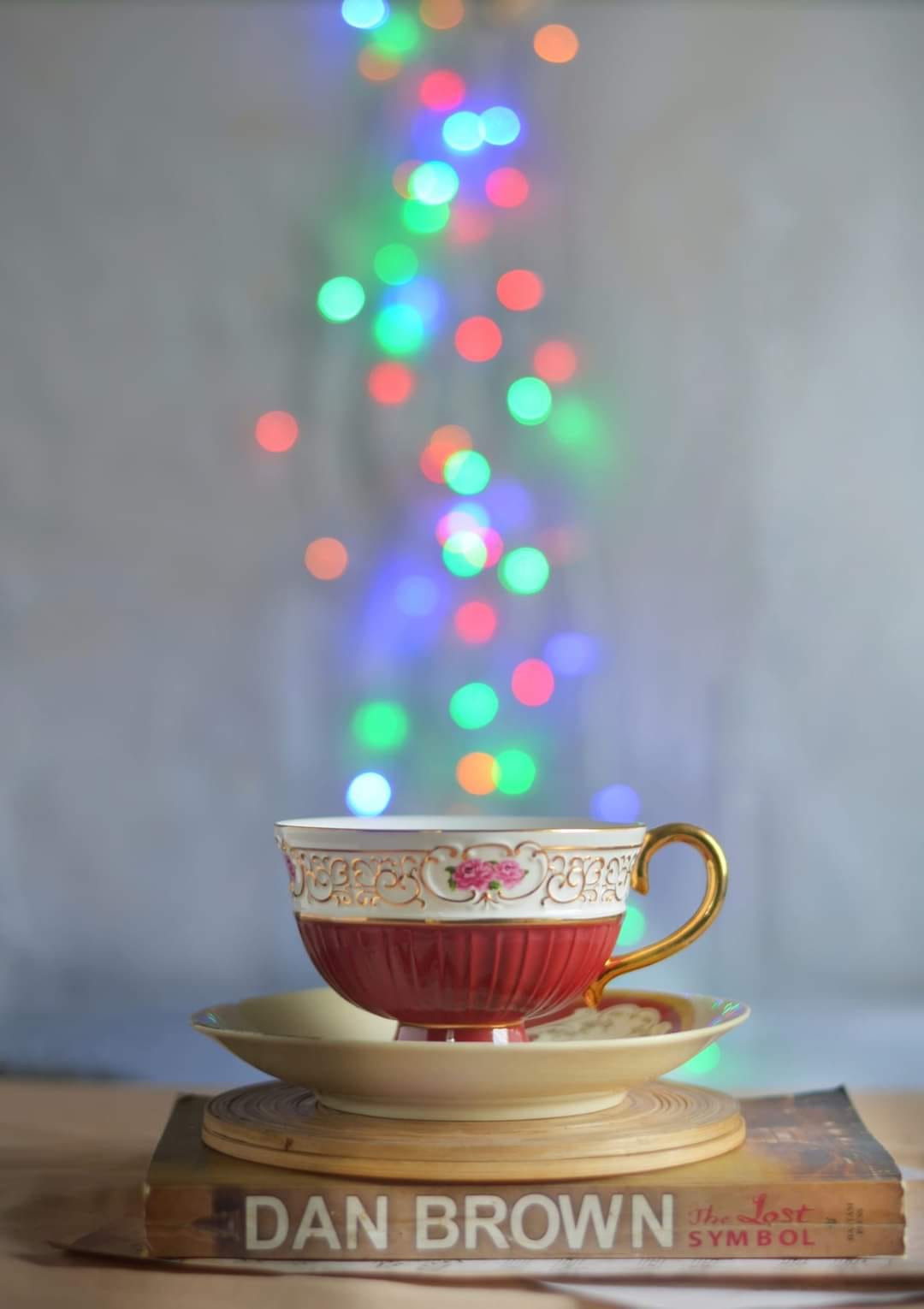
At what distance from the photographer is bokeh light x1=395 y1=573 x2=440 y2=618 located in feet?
4.05

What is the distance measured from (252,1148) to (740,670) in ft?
2.70

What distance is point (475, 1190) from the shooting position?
46 cm

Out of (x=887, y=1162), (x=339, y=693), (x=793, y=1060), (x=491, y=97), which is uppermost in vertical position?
(x=491, y=97)

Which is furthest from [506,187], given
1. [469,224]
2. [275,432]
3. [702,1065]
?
[702,1065]

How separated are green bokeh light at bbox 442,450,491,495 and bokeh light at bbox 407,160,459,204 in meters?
0.22

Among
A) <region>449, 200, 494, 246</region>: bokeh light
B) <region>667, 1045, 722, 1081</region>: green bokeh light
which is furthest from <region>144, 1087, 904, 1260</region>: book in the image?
<region>449, 200, 494, 246</region>: bokeh light

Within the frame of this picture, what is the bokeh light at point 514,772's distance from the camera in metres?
1.23

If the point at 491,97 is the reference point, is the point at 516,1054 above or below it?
below

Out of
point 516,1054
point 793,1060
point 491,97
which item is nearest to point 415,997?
point 516,1054

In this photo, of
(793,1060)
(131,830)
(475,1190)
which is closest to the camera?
(475,1190)

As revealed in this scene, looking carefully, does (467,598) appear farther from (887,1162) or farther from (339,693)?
(887,1162)

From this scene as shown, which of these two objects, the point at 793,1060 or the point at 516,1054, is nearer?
the point at 516,1054

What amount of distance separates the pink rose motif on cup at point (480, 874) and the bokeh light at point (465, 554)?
2.43ft

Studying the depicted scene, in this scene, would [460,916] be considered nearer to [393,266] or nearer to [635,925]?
[635,925]
